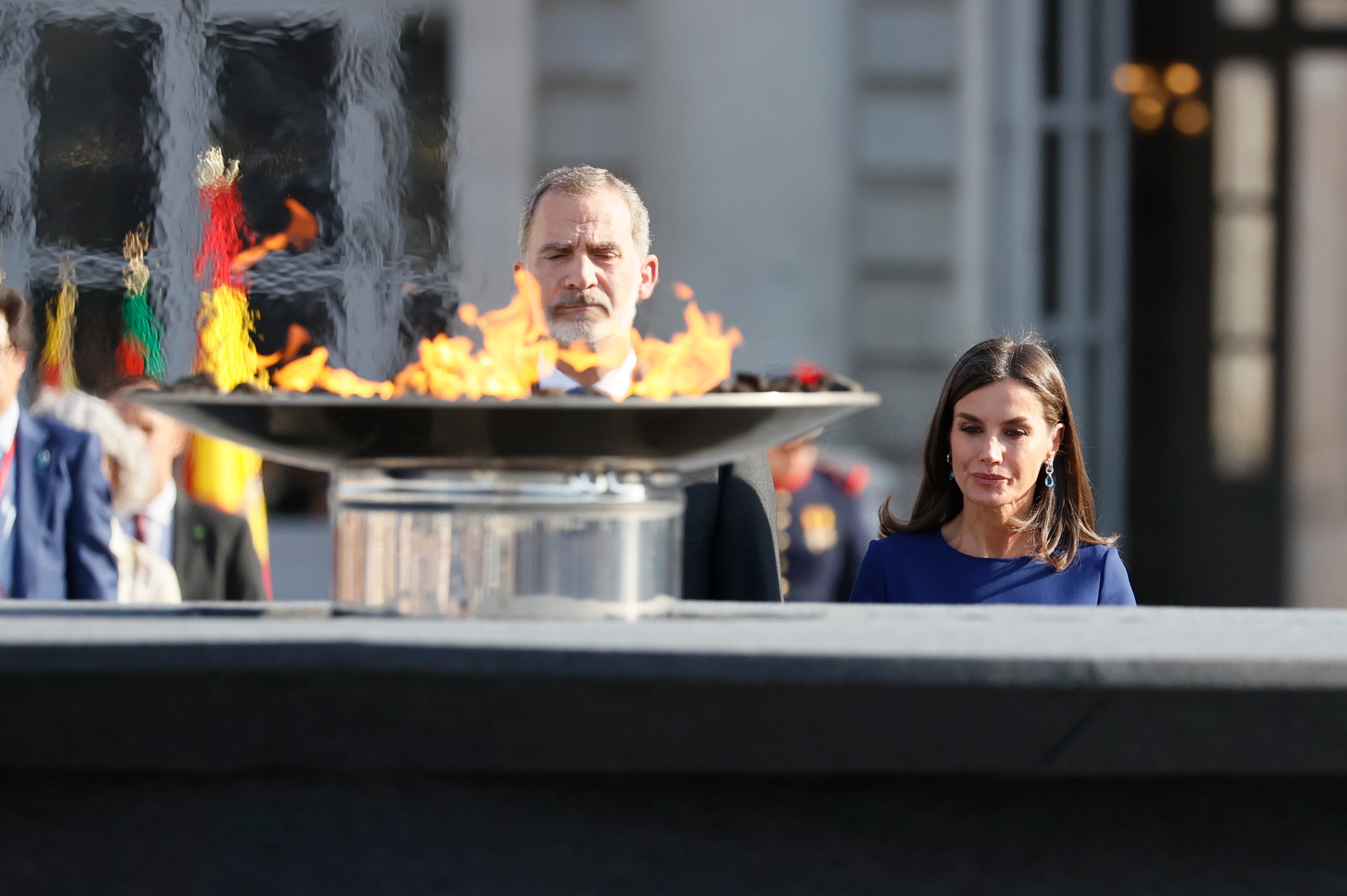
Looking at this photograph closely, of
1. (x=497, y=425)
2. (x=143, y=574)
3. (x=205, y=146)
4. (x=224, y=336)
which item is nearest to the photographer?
(x=497, y=425)

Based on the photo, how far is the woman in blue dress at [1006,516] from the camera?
7.63 feet

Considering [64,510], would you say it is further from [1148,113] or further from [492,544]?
[1148,113]

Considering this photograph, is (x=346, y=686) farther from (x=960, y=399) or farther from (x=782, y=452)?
(x=782, y=452)

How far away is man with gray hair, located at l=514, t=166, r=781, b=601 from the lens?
2.14 meters

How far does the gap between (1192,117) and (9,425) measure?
5710 millimetres

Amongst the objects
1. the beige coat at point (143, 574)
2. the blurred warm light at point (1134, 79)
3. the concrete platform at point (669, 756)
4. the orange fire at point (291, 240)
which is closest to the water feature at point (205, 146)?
the orange fire at point (291, 240)

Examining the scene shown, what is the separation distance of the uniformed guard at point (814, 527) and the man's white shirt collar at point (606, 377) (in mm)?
2651

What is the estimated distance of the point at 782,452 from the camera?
5039mm

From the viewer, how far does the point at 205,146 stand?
3783 millimetres

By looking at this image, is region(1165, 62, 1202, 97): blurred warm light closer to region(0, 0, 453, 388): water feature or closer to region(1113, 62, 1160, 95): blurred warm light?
region(1113, 62, 1160, 95): blurred warm light

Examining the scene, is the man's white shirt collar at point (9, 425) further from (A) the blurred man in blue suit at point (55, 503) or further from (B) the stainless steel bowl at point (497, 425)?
(B) the stainless steel bowl at point (497, 425)

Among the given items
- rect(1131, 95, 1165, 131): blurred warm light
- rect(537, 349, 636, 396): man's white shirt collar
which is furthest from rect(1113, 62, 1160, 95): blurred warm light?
rect(537, 349, 636, 396): man's white shirt collar

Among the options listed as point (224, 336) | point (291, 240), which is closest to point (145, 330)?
point (224, 336)

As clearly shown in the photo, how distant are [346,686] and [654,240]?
192 inches
